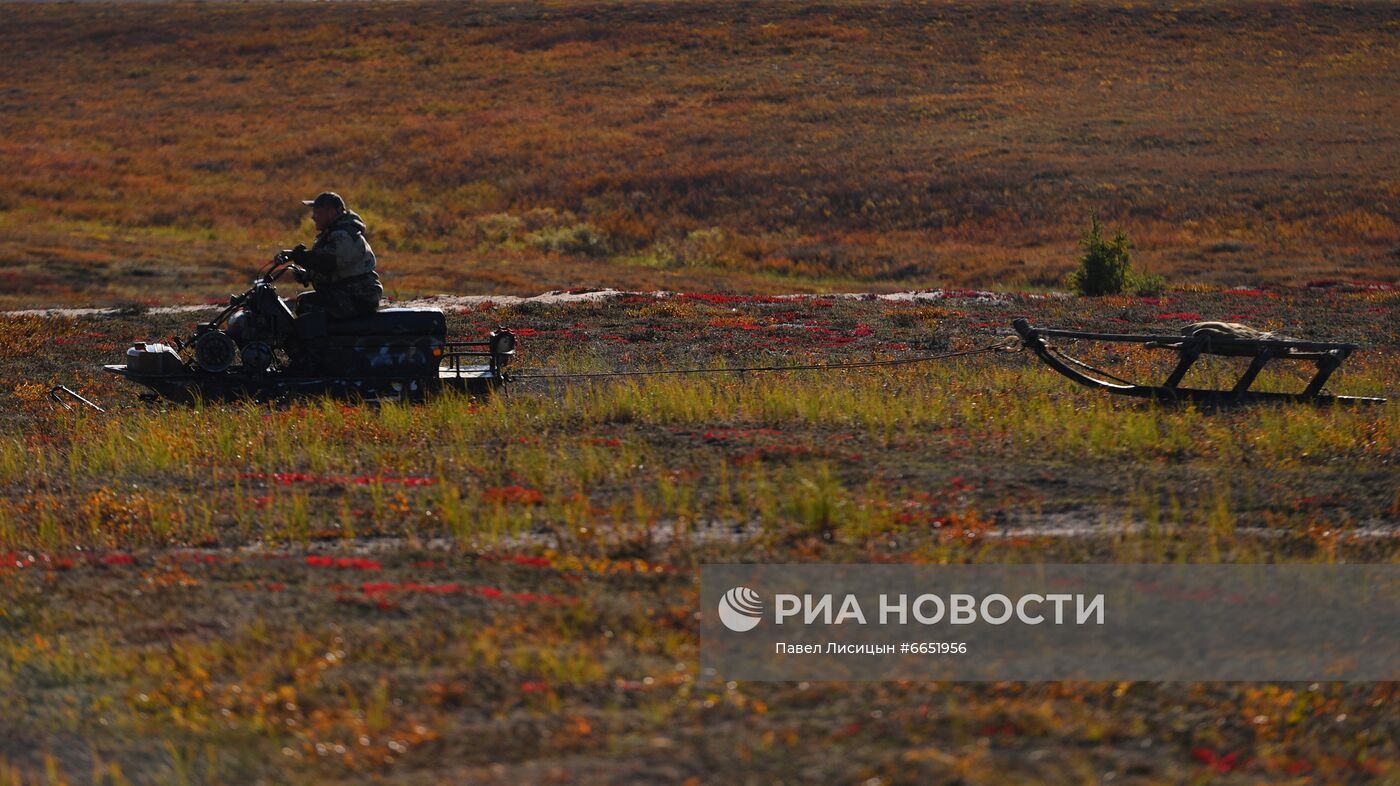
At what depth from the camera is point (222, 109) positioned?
67812 millimetres

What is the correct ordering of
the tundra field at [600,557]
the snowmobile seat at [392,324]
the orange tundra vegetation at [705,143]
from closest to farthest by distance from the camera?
the tundra field at [600,557]
the snowmobile seat at [392,324]
the orange tundra vegetation at [705,143]

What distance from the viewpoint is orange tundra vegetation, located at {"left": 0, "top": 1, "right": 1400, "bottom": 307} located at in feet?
133

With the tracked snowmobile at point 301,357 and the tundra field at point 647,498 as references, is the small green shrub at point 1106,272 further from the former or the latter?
the tracked snowmobile at point 301,357

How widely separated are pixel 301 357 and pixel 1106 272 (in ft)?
70.0

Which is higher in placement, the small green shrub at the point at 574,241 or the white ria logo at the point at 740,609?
the small green shrub at the point at 574,241

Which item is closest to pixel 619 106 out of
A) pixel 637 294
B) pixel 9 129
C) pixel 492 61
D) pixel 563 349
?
pixel 492 61

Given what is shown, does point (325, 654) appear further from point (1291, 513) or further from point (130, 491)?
point (1291, 513)

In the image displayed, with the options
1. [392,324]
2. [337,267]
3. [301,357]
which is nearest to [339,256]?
[337,267]

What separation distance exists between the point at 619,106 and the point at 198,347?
180 feet

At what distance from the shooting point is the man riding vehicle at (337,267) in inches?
517

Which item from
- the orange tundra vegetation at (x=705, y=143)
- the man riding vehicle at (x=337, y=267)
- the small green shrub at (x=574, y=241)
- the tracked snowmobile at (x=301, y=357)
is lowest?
the tracked snowmobile at (x=301, y=357)

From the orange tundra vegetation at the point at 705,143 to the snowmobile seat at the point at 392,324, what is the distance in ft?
64.2

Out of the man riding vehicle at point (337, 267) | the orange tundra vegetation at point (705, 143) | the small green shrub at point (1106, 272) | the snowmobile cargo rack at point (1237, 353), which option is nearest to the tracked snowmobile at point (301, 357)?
the man riding vehicle at point (337, 267)

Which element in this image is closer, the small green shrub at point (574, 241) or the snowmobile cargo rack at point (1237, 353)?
the snowmobile cargo rack at point (1237, 353)
